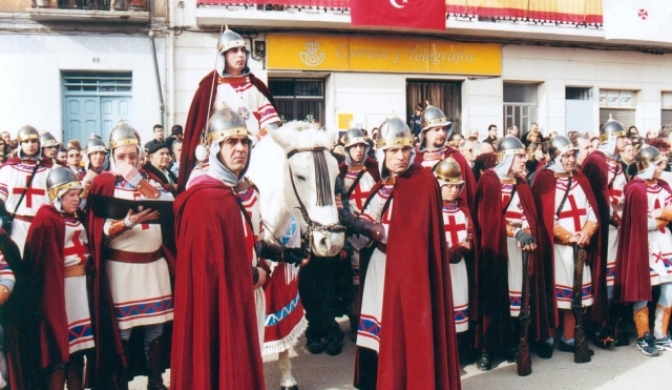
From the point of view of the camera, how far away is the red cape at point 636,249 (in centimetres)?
630

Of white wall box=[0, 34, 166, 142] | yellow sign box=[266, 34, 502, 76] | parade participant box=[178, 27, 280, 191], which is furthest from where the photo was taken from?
yellow sign box=[266, 34, 502, 76]

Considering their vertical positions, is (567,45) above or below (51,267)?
above

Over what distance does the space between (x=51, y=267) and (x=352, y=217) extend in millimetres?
2104

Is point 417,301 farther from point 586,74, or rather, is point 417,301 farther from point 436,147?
point 586,74

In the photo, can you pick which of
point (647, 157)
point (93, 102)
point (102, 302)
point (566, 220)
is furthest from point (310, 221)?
point (93, 102)

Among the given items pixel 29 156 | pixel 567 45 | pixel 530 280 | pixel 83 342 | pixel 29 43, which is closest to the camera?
pixel 83 342

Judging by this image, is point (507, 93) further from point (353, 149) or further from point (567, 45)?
point (353, 149)

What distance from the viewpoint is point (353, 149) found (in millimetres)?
6785

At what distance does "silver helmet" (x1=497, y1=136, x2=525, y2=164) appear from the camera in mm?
6004

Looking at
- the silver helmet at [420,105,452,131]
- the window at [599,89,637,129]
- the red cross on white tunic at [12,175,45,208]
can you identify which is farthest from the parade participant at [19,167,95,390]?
the window at [599,89,637,129]

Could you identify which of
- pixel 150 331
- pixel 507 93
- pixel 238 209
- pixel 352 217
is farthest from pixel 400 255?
pixel 507 93

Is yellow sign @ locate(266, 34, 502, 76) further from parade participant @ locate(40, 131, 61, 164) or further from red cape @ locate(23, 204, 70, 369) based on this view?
red cape @ locate(23, 204, 70, 369)

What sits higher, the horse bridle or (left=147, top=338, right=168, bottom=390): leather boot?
the horse bridle

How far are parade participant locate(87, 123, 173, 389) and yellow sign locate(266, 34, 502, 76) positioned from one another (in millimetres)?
10366
